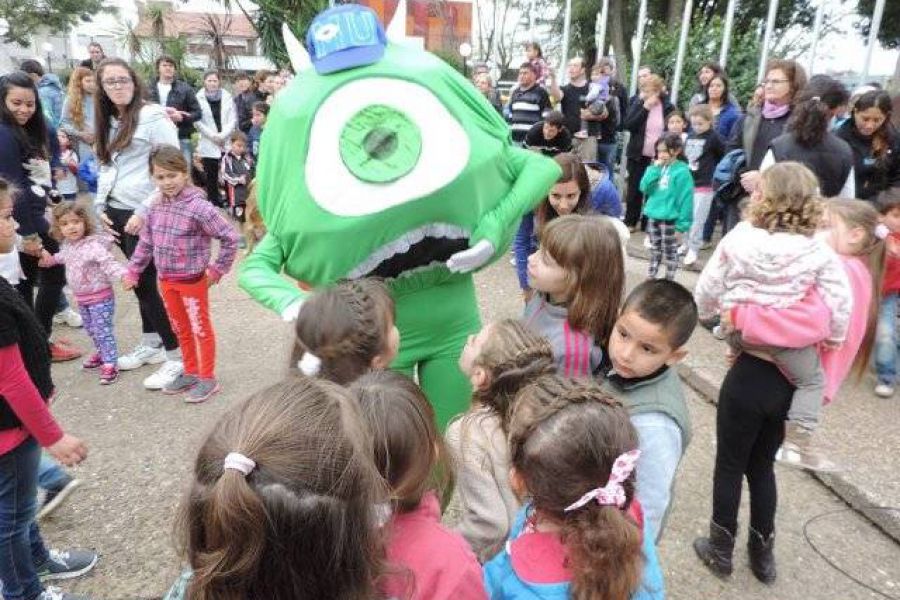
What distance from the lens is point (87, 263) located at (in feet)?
11.6

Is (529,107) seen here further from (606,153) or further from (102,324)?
(102,324)

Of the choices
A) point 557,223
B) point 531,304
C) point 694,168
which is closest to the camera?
point 557,223

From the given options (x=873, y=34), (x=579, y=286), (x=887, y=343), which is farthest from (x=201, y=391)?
(x=873, y=34)

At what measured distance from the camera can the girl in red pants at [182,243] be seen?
10.5 feet

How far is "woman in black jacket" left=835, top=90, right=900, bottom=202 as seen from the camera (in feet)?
12.9

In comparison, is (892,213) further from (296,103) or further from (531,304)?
(296,103)

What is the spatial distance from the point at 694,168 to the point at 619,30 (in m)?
13.1

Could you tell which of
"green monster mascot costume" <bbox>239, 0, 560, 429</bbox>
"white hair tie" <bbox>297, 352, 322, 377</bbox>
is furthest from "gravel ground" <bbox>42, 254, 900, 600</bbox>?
"green monster mascot costume" <bbox>239, 0, 560, 429</bbox>

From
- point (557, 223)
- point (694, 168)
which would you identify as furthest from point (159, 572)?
point (694, 168)

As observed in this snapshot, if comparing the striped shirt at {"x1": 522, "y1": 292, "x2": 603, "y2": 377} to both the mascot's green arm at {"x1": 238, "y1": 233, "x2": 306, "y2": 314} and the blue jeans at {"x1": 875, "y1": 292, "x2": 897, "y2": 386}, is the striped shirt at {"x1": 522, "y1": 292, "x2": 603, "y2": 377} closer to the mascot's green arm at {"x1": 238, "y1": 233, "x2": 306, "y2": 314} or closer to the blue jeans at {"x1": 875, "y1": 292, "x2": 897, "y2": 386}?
the mascot's green arm at {"x1": 238, "y1": 233, "x2": 306, "y2": 314}

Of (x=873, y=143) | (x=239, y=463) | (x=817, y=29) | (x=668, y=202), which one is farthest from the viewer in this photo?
(x=817, y=29)

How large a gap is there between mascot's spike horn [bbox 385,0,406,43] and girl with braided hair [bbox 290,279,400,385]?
3.46ft

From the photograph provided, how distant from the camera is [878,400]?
11.7ft

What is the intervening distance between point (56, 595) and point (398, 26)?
2.25 metres
